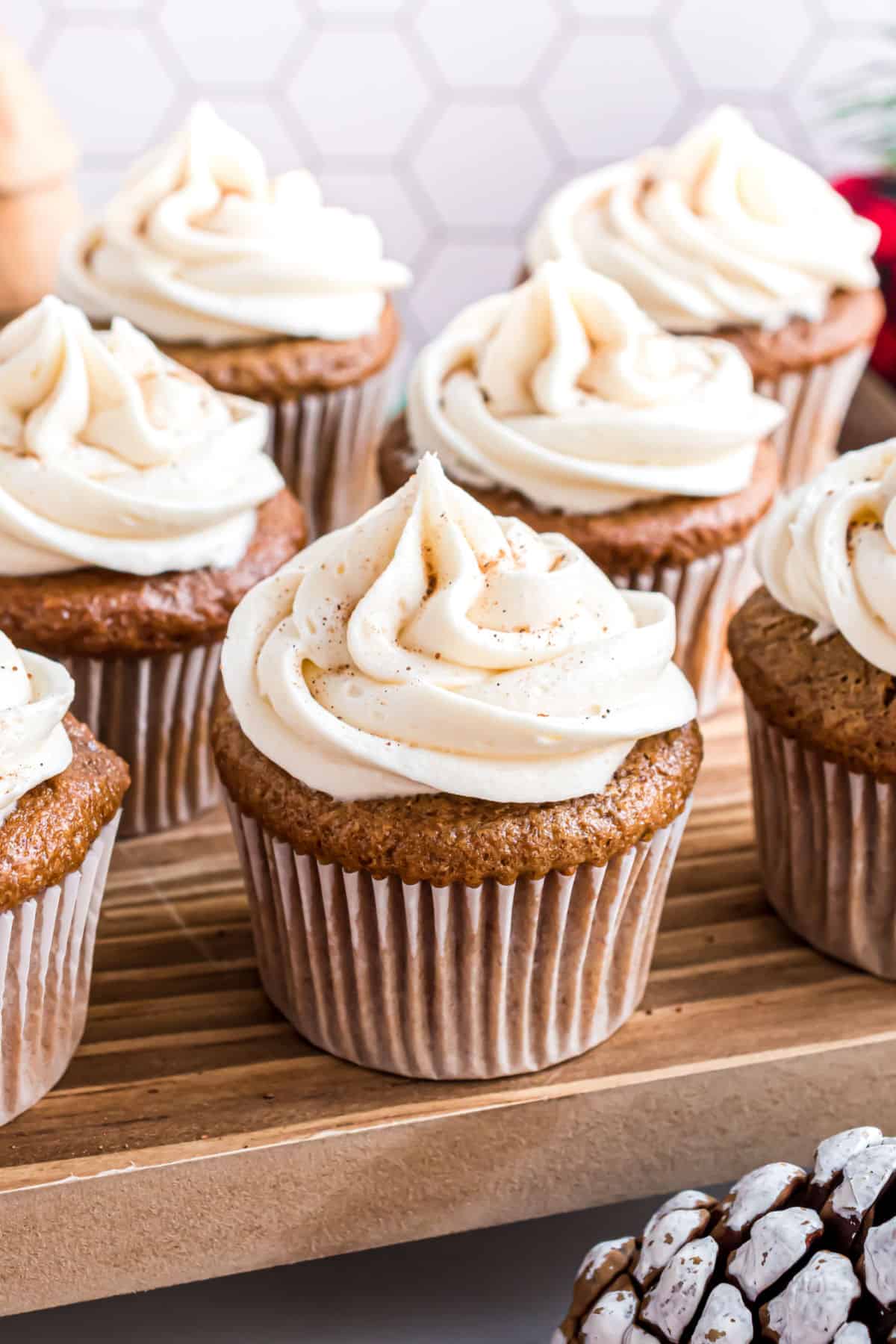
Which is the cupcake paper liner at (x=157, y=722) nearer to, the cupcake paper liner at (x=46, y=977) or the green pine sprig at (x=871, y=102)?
the cupcake paper liner at (x=46, y=977)

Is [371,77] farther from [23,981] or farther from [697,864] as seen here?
[23,981]

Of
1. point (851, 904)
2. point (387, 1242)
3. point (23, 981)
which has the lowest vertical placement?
point (387, 1242)

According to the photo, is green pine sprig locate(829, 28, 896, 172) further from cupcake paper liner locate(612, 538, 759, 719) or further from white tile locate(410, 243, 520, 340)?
cupcake paper liner locate(612, 538, 759, 719)

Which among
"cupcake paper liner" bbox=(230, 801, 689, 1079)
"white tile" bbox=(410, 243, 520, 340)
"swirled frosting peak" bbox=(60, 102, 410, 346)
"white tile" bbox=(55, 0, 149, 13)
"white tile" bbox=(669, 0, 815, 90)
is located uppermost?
"white tile" bbox=(55, 0, 149, 13)

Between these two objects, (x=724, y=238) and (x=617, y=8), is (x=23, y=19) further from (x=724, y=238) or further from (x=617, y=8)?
(x=724, y=238)

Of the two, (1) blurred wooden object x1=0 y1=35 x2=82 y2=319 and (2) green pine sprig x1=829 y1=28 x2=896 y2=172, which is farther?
(2) green pine sprig x1=829 y1=28 x2=896 y2=172

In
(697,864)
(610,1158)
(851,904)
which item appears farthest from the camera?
(697,864)

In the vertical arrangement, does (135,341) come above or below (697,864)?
above

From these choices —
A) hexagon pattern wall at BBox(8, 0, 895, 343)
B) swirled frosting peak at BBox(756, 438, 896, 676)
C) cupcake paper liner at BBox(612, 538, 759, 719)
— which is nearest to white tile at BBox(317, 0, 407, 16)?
hexagon pattern wall at BBox(8, 0, 895, 343)

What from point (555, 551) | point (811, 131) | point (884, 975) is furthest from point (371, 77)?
point (884, 975)
